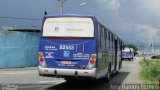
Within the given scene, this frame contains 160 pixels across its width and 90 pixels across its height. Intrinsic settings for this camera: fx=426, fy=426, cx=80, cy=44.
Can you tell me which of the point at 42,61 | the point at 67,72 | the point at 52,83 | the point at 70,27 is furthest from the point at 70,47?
the point at 52,83

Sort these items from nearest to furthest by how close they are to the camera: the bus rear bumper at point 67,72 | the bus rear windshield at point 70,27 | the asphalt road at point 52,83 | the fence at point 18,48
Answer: the bus rear bumper at point 67,72
the bus rear windshield at point 70,27
the asphalt road at point 52,83
the fence at point 18,48

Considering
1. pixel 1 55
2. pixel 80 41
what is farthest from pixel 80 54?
pixel 1 55

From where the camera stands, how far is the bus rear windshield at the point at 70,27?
1823 cm

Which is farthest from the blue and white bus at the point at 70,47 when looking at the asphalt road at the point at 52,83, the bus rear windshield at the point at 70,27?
the asphalt road at the point at 52,83

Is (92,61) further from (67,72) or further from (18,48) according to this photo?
(18,48)

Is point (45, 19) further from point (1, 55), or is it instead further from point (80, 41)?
point (1, 55)

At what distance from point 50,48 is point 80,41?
1.34 m

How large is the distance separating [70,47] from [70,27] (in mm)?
877

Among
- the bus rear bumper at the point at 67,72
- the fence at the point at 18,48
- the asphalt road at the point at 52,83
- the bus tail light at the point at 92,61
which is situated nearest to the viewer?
the bus rear bumper at the point at 67,72

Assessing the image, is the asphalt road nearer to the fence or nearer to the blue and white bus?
the blue and white bus

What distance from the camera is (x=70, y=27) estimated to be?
18.3 metres

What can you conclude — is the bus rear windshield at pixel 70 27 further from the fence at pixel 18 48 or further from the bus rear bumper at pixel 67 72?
the fence at pixel 18 48

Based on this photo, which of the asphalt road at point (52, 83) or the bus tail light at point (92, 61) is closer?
the bus tail light at point (92, 61)

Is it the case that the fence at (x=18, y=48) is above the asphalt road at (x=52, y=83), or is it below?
above
